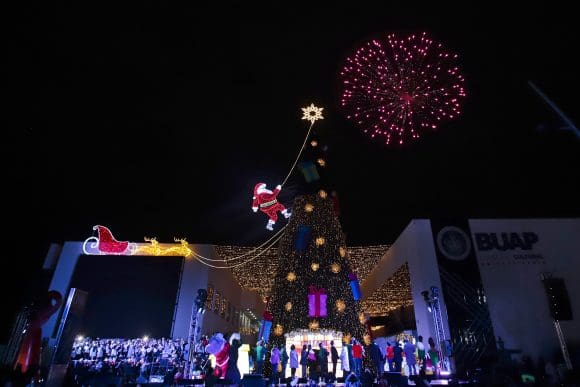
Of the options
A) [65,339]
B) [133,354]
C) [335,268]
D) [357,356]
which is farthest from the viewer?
[133,354]

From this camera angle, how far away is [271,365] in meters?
13.8

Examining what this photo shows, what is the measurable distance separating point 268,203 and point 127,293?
1144cm

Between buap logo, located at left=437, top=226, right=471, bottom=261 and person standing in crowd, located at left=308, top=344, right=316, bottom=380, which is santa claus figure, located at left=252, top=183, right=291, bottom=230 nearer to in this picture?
person standing in crowd, located at left=308, top=344, right=316, bottom=380

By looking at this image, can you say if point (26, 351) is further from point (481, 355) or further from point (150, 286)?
point (481, 355)

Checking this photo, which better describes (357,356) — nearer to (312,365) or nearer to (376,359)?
(376,359)

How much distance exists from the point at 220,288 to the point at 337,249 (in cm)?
1286

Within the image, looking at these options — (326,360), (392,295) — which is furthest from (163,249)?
(392,295)

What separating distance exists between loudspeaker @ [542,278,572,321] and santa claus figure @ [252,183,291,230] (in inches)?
573

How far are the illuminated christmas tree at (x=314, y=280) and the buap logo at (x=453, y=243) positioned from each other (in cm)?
719

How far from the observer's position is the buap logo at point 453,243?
19.4m

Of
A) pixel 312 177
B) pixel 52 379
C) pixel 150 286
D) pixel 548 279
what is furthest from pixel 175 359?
pixel 548 279

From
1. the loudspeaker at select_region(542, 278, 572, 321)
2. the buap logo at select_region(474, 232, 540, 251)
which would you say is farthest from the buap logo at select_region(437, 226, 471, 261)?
the loudspeaker at select_region(542, 278, 572, 321)

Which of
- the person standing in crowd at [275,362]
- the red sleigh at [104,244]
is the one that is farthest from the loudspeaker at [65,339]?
the red sleigh at [104,244]

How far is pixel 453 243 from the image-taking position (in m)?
19.7
